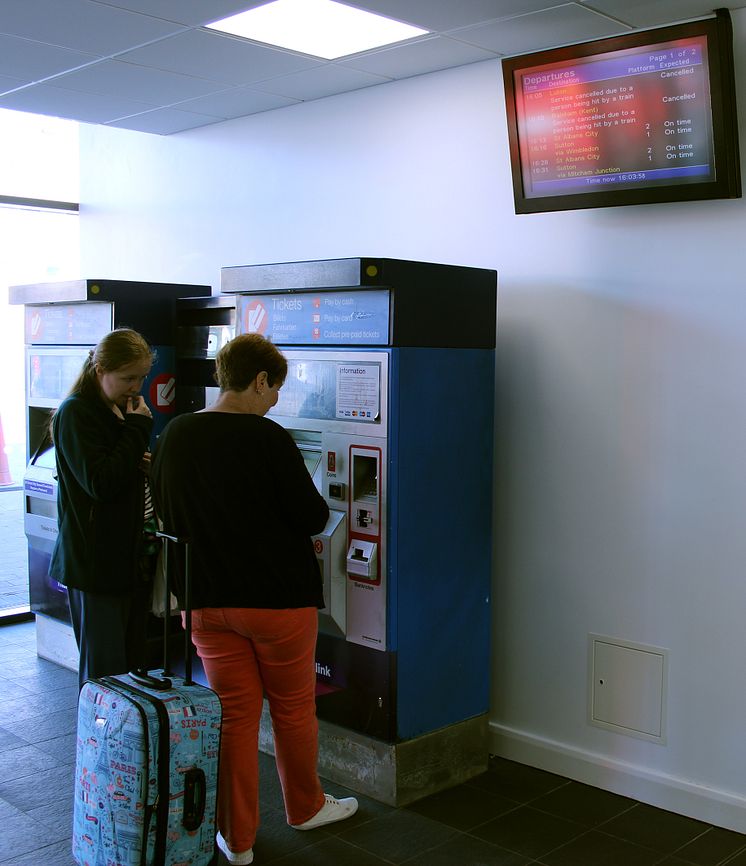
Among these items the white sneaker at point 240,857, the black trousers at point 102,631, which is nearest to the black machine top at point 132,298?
the black trousers at point 102,631

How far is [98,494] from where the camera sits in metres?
3.19

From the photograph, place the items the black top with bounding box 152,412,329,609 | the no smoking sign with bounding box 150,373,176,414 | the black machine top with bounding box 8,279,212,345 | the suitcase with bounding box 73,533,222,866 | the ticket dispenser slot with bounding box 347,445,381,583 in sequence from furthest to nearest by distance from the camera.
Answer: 1. the no smoking sign with bounding box 150,373,176,414
2. the black machine top with bounding box 8,279,212,345
3. the ticket dispenser slot with bounding box 347,445,381,583
4. the black top with bounding box 152,412,329,609
5. the suitcase with bounding box 73,533,222,866

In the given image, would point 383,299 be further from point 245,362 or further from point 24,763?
point 24,763

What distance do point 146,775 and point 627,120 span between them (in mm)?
2452

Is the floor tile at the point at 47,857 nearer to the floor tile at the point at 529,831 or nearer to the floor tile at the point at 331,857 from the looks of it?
the floor tile at the point at 331,857

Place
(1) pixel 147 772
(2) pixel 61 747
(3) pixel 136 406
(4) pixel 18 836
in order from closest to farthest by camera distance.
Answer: (1) pixel 147 772 → (4) pixel 18 836 → (3) pixel 136 406 → (2) pixel 61 747

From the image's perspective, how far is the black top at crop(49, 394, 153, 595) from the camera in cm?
321

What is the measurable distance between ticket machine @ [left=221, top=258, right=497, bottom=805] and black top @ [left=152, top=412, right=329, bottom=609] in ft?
1.73

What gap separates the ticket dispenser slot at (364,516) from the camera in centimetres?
338

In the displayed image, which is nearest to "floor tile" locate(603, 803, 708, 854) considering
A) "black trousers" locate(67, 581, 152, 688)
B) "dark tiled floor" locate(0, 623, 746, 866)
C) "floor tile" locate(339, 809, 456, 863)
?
"dark tiled floor" locate(0, 623, 746, 866)

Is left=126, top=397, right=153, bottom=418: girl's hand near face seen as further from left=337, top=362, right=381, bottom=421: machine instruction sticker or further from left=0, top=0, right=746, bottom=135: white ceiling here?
left=0, top=0, right=746, bottom=135: white ceiling

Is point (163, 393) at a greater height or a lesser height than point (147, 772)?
greater

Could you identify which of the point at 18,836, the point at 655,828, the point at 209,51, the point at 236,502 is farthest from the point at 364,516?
the point at 209,51

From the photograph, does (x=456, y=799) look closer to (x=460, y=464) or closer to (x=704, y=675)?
(x=704, y=675)
